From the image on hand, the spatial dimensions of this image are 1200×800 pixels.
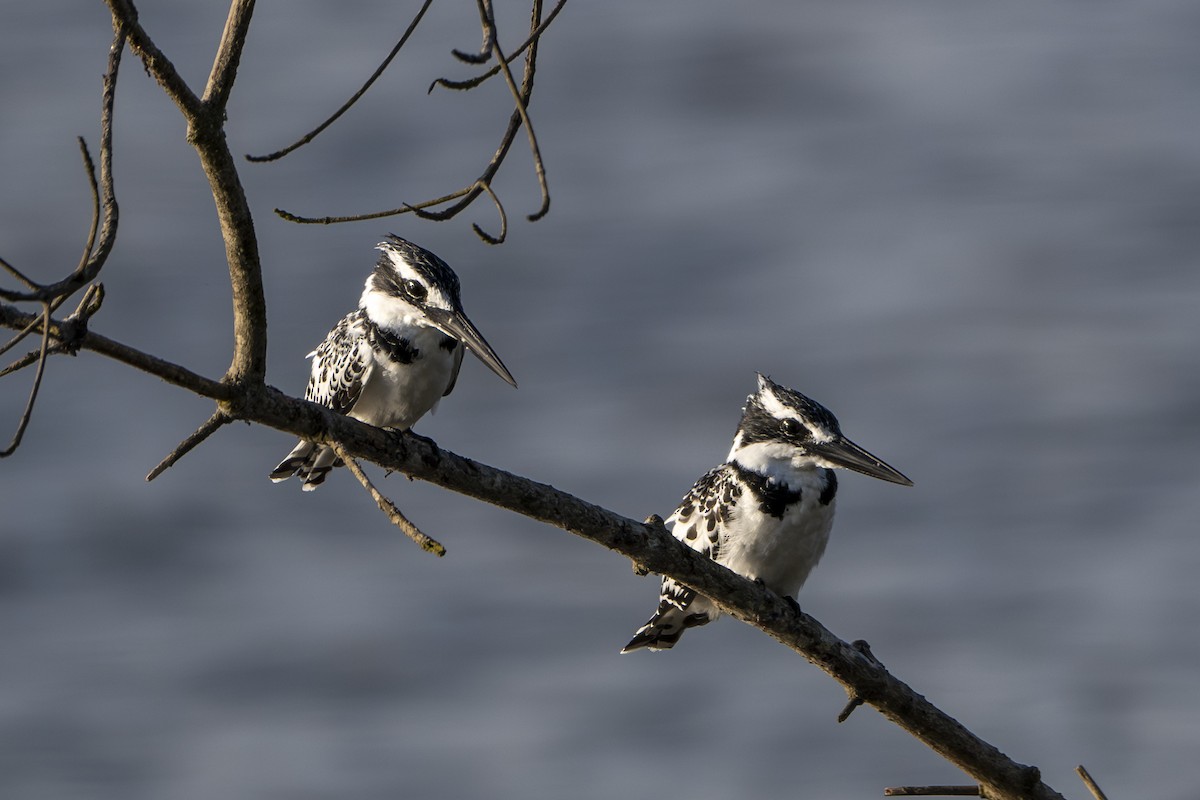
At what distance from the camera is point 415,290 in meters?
4.13

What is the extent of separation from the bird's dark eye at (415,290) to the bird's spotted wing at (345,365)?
0.19 meters

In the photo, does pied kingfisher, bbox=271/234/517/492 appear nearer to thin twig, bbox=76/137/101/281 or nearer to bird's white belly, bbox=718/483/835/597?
bird's white belly, bbox=718/483/835/597

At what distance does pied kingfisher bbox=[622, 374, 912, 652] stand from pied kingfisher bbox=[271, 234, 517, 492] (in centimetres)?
79

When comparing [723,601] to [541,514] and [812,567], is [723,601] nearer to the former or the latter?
[541,514]

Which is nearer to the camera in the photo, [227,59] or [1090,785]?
[227,59]

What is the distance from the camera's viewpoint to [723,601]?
276cm

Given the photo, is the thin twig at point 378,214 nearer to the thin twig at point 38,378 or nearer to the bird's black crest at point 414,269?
the thin twig at point 38,378

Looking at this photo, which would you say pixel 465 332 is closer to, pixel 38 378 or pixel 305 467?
pixel 305 467

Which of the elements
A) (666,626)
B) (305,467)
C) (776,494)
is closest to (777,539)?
(776,494)

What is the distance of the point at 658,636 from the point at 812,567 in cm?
53

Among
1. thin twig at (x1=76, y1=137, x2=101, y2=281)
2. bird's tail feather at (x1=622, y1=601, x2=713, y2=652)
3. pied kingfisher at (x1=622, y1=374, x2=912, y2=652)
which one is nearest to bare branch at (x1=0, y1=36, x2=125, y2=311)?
thin twig at (x1=76, y1=137, x2=101, y2=281)

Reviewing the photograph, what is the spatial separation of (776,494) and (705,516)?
→ 250 millimetres

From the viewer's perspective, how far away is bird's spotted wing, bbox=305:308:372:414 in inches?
165

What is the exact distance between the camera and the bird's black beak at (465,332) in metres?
3.86
